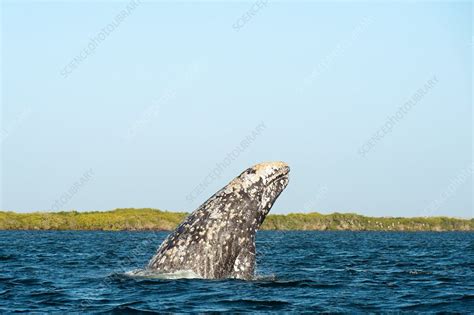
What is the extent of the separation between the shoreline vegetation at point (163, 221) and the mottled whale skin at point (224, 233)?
66.4 metres

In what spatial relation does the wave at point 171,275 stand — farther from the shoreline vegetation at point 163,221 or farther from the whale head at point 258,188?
the shoreline vegetation at point 163,221

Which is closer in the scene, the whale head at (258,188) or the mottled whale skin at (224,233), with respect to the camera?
the mottled whale skin at (224,233)

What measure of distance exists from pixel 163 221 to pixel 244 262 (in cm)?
6777

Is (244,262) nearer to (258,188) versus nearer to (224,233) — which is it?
(224,233)

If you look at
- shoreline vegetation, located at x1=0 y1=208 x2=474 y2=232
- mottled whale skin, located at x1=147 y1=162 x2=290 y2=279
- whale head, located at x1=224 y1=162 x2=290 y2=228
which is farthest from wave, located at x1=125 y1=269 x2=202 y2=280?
shoreline vegetation, located at x1=0 y1=208 x2=474 y2=232

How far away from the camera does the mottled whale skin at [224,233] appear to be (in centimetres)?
1257

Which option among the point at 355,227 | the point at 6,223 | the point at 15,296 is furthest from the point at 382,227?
the point at 15,296

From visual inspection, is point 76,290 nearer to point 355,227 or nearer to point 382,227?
point 355,227

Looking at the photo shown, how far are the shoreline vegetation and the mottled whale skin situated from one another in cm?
6640

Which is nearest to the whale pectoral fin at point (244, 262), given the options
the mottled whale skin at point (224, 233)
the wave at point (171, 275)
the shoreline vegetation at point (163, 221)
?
the mottled whale skin at point (224, 233)

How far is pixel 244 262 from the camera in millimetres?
12898

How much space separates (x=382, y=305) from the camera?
37.8ft

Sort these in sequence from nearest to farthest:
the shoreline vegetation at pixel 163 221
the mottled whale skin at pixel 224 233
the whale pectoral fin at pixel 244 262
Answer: the mottled whale skin at pixel 224 233, the whale pectoral fin at pixel 244 262, the shoreline vegetation at pixel 163 221

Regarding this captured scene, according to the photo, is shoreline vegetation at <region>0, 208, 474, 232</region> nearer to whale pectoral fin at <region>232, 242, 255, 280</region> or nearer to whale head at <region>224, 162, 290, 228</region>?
whale head at <region>224, 162, 290, 228</region>
